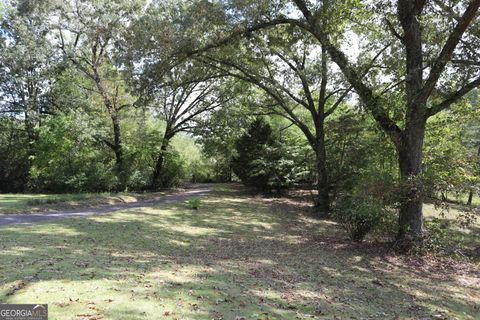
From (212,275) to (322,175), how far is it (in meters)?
12.3

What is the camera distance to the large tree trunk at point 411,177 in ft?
29.8

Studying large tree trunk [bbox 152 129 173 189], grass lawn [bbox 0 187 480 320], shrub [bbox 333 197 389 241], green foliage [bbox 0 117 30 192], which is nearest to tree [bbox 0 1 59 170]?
green foliage [bbox 0 117 30 192]

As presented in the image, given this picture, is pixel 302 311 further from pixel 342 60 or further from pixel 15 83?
pixel 15 83

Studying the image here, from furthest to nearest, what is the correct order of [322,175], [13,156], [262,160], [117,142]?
[13,156] < [117,142] < [262,160] < [322,175]

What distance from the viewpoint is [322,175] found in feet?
57.2

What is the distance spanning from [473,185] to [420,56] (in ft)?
12.5

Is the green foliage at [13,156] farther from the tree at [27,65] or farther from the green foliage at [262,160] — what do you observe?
the green foliage at [262,160]

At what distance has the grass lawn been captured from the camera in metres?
4.28

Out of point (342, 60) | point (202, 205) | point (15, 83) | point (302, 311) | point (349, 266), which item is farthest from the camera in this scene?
point (15, 83)

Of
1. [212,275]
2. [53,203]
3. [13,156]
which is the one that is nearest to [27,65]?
[13,156]

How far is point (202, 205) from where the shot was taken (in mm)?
17625

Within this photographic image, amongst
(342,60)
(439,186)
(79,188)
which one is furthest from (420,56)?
(79,188)

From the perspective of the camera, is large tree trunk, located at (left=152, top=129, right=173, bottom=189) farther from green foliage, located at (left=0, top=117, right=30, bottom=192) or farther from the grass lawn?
the grass lawn

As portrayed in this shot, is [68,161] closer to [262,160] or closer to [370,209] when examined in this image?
[262,160]
